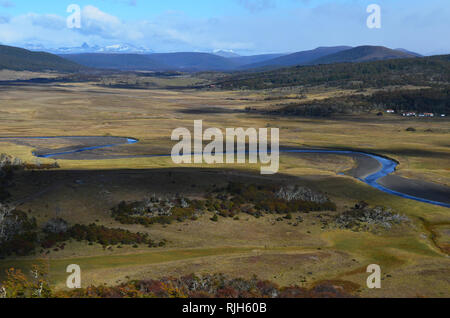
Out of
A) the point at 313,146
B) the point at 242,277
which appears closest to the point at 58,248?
the point at 242,277

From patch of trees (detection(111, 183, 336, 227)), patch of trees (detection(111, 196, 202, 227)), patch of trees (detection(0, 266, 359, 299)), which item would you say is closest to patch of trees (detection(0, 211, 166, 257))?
patch of trees (detection(111, 196, 202, 227))

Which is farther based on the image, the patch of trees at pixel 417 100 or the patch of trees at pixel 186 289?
the patch of trees at pixel 417 100

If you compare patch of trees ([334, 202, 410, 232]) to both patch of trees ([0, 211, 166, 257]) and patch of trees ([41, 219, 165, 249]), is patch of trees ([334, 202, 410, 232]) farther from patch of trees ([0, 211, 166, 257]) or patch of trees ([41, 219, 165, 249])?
patch of trees ([41, 219, 165, 249])

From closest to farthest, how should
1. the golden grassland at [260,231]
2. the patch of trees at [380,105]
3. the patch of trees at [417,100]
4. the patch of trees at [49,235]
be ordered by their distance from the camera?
the golden grassland at [260,231]
the patch of trees at [49,235]
the patch of trees at [417,100]
the patch of trees at [380,105]

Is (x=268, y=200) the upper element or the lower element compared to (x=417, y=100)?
lower

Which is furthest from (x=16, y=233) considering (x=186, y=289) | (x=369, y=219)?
(x=369, y=219)

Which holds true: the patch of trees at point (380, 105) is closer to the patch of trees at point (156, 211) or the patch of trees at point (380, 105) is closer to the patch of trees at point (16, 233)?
the patch of trees at point (156, 211)

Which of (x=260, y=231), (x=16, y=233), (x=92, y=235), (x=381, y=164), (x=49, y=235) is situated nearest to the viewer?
(x=16, y=233)

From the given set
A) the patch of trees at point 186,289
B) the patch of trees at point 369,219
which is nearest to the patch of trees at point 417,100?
the patch of trees at point 369,219

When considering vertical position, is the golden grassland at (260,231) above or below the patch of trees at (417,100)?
below

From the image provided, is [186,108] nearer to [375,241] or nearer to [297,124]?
[297,124]

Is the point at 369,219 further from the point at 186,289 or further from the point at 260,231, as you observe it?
the point at 186,289
